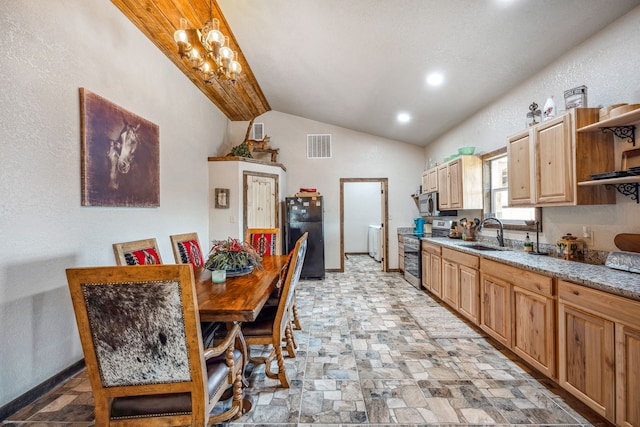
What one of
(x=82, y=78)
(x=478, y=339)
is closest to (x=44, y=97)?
(x=82, y=78)

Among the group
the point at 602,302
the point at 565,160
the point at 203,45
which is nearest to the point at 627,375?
the point at 602,302

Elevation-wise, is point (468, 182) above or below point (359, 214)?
above

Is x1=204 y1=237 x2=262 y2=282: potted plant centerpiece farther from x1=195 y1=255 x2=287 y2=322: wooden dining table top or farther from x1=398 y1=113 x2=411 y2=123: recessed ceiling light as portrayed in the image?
x1=398 y1=113 x2=411 y2=123: recessed ceiling light

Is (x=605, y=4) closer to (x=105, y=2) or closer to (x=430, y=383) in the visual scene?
(x=430, y=383)

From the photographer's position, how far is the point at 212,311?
143cm

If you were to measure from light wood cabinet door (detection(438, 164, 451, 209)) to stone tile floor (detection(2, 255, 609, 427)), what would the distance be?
6.05 ft

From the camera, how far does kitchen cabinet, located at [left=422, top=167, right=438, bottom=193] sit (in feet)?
15.3

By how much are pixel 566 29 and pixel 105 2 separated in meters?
3.87

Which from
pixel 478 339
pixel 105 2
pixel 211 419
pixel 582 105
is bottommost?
pixel 478 339

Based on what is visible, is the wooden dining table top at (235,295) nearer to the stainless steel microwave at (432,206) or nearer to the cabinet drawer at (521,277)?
the cabinet drawer at (521,277)

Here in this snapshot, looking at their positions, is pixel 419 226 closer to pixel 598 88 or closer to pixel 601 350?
pixel 598 88

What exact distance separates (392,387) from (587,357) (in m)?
1.18

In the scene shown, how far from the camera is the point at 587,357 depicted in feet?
5.32

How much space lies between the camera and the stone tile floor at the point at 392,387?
168cm
